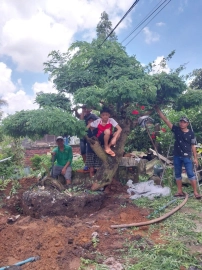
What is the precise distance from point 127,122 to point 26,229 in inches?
125

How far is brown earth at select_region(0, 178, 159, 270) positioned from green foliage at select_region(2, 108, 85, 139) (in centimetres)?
148

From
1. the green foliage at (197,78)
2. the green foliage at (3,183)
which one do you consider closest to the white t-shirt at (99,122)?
the green foliage at (3,183)

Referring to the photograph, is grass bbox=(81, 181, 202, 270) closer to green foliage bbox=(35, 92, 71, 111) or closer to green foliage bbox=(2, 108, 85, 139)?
green foliage bbox=(2, 108, 85, 139)

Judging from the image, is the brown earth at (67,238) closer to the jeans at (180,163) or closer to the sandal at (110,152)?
the sandal at (110,152)

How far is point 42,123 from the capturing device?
425cm

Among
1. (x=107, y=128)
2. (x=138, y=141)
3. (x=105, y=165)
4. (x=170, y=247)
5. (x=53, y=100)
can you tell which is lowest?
(x=170, y=247)

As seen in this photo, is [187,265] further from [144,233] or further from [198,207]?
[198,207]

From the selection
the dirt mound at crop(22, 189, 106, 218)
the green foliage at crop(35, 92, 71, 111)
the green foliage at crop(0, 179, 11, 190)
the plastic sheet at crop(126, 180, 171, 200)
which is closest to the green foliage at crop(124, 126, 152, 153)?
the plastic sheet at crop(126, 180, 171, 200)

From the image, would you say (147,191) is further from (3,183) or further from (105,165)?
(3,183)

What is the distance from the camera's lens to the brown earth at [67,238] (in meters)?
3.02

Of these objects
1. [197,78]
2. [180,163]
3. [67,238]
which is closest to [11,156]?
[67,238]

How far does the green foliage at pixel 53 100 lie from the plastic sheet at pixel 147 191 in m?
2.27

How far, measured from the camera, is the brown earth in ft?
9.90

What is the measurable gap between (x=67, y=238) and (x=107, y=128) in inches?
98.9
